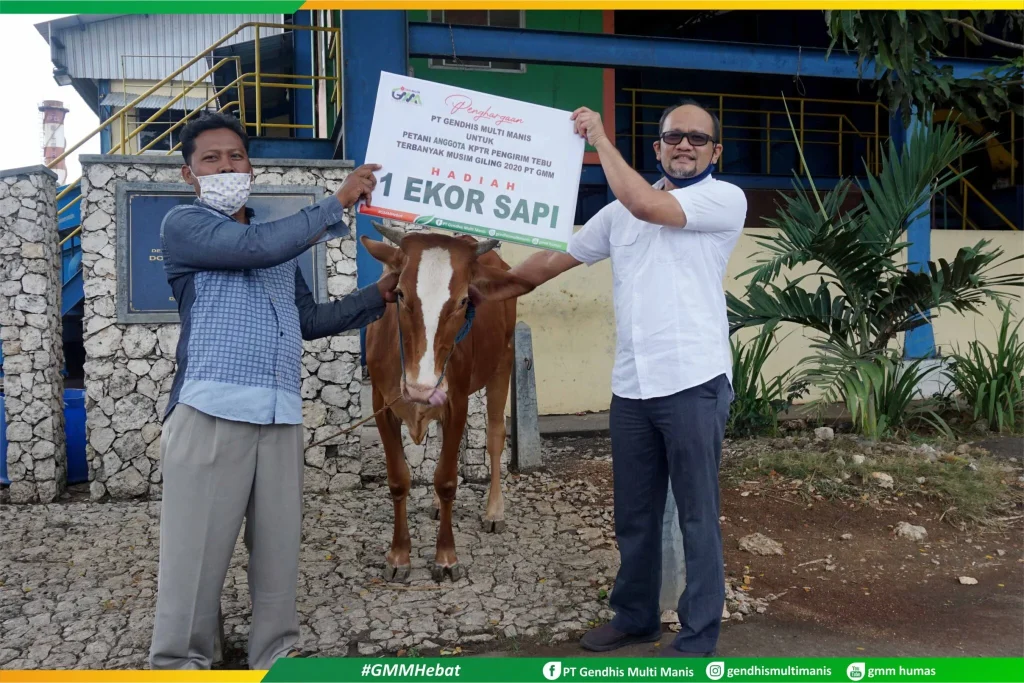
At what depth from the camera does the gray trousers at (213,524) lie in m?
3.03

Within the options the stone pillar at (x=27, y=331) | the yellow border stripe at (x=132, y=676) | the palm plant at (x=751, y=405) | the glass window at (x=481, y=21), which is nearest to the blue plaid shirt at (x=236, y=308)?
the yellow border stripe at (x=132, y=676)

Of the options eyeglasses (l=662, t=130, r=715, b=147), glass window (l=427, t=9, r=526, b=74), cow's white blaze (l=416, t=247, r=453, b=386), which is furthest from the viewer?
glass window (l=427, t=9, r=526, b=74)

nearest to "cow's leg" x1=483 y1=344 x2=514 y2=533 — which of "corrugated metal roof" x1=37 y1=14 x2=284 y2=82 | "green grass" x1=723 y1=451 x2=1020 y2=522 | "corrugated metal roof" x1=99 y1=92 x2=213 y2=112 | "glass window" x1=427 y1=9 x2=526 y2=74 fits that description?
"green grass" x1=723 y1=451 x2=1020 y2=522

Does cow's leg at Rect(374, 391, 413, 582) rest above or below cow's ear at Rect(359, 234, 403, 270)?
below

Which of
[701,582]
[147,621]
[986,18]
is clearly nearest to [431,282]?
[701,582]

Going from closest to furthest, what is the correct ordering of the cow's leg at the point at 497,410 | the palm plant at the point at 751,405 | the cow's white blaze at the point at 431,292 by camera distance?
the cow's white blaze at the point at 431,292 < the cow's leg at the point at 497,410 < the palm plant at the point at 751,405

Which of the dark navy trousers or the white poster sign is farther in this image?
the white poster sign

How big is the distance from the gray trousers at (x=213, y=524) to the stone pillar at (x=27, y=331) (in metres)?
3.92

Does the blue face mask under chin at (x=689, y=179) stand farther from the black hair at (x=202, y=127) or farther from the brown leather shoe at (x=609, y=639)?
the brown leather shoe at (x=609, y=639)

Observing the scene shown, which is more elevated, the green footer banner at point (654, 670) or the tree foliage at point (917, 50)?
the tree foliage at point (917, 50)

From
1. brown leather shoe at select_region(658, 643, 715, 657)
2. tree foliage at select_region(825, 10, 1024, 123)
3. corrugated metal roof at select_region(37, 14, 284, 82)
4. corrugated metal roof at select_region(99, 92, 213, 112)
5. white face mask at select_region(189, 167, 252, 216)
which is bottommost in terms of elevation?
brown leather shoe at select_region(658, 643, 715, 657)

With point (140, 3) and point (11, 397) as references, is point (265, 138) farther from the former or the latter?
point (140, 3)

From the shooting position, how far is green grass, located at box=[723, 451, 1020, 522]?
5.58 metres

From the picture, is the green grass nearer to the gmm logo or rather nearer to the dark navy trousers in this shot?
A: the dark navy trousers
